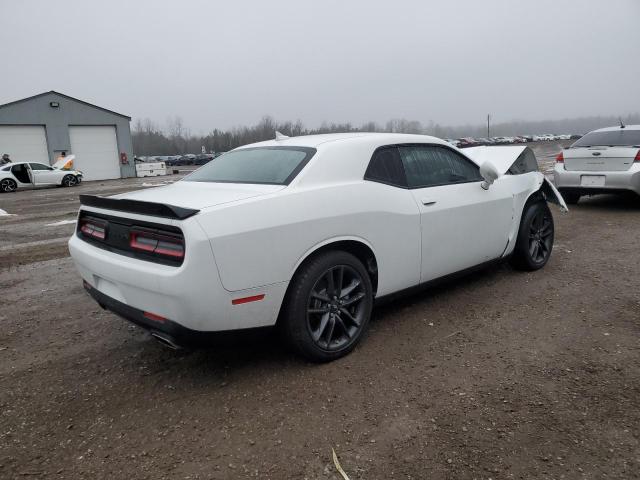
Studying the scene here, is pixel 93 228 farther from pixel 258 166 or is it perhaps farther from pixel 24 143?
pixel 24 143

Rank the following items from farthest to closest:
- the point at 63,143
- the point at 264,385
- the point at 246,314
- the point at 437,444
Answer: the point at 63,143, the point at 264,385, the point at 246,314, the point at 437,444

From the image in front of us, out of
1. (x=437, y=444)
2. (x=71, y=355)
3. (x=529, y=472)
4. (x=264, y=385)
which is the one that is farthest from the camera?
(x=71, y=355)

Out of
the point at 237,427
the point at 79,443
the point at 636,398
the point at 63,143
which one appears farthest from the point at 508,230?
the point at 63,143

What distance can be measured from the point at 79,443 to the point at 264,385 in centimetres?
101

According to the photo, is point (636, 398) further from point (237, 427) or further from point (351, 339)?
point (237, 427)

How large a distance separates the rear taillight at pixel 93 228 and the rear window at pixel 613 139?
27.1ft

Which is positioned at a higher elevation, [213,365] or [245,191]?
[245,191]

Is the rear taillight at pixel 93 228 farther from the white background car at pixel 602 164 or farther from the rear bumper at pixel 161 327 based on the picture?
the white background car at pixel 602 164

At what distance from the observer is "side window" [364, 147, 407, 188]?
11.4 ft

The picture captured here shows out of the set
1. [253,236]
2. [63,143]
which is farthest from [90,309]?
[63,143]

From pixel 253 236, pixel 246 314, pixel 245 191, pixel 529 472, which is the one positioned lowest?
pixel 529 472

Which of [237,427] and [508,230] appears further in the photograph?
[508,230]

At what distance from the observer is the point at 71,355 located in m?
3.44

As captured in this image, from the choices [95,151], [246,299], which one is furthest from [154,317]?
[95,151]
